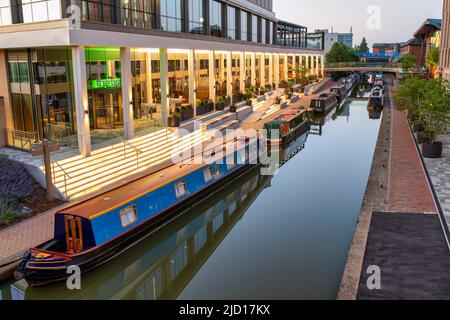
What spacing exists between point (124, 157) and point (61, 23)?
606 centimetres

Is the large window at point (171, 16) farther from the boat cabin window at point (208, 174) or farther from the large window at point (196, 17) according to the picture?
the boat cabin window at point (208, 174)

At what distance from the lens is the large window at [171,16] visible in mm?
27848

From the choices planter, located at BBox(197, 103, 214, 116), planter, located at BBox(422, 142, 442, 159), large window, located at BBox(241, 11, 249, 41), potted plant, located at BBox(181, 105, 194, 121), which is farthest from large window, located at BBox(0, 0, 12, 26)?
large window, located at BBox(241, 11, 249, 41)

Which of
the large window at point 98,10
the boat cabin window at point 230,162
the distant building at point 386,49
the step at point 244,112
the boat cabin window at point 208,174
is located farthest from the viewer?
the distant building at point 386,49

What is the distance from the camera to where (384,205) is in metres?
14.6

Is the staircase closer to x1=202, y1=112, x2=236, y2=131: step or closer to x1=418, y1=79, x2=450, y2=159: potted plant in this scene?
x1=202, y1=112, x2=236, y2=131: step

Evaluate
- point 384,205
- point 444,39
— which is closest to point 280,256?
point 384,205

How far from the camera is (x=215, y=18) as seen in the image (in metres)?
35.9

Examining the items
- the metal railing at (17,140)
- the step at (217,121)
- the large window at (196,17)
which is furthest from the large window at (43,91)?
the large window at (196,17)

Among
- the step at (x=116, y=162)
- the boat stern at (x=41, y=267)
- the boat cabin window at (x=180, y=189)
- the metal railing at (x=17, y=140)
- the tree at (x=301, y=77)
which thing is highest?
the tree at (x=301, y=77)

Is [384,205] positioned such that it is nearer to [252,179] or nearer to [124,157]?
[252,179]

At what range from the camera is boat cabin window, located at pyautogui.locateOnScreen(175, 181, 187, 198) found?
1570 centimetres

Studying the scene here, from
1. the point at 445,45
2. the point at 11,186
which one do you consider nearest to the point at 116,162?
the point at 11,186

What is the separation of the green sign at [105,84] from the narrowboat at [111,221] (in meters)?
9.05
